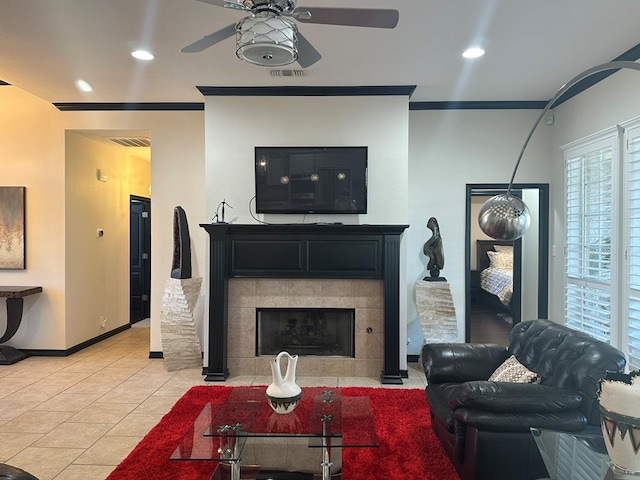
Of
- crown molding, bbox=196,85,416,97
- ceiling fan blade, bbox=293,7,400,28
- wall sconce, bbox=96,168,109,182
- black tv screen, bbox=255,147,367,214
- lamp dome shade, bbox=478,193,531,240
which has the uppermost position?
crown molding, bbox=196,85,416,97

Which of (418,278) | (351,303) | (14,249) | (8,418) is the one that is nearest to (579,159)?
(418,278)

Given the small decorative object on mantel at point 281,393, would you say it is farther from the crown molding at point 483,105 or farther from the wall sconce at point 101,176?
the wall sconce at point 101,176

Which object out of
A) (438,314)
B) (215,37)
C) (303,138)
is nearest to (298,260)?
(303,138)

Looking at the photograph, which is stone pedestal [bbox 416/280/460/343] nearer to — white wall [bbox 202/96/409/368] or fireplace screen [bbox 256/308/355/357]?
white wall [bbox 202/96/409/368]

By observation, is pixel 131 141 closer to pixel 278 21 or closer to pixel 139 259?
pixel 139 259

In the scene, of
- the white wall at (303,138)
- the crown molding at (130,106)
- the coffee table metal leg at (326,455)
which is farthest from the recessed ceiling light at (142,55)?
the coffee table metal leg at (326,455)

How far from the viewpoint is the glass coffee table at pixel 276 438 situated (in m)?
2.36

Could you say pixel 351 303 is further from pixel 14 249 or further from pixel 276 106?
pixel 14 249

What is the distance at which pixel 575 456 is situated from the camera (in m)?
1.96

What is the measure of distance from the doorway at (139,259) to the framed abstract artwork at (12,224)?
2065 millimetres

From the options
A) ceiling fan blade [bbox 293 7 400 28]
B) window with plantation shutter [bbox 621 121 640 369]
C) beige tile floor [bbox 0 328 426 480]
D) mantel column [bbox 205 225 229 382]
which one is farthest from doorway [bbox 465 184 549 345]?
ceiling fan blade [bbox 293 7 400 28]

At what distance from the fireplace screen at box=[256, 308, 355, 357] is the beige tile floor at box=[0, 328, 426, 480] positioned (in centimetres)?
32

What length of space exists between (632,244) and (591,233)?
618mm

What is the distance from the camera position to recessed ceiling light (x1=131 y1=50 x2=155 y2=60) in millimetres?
3674
